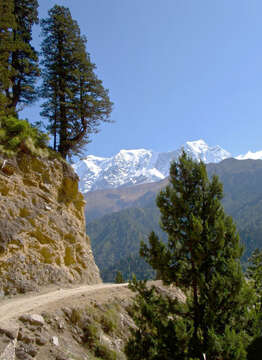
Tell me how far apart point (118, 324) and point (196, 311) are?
6.08m

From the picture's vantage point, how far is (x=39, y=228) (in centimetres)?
1806

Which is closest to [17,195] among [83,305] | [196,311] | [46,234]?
[46,234]

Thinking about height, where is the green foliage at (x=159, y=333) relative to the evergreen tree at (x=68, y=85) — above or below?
below

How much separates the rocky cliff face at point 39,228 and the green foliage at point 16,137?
2.26 ft

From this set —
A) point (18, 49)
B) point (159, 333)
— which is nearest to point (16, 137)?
point (18, 49)

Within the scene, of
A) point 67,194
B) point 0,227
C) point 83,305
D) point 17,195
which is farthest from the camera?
point 67,194

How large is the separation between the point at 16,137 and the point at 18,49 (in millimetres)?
10685

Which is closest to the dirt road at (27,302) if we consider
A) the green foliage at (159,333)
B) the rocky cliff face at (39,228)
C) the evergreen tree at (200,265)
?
the rocky cliff face at (39,228)

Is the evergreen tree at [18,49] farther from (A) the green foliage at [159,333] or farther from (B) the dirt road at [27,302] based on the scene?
(A) the green foliage at [159,333]

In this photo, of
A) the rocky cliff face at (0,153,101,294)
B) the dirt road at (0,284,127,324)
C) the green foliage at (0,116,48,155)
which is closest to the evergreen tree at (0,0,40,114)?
the green foliage at (0,116,48,155)

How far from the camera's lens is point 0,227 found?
15594 mm

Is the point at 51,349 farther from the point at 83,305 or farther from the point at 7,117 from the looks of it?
the point at 7,117

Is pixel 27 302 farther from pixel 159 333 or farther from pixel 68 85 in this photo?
pixel 68 85

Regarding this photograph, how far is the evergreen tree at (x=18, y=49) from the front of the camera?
21.4m
